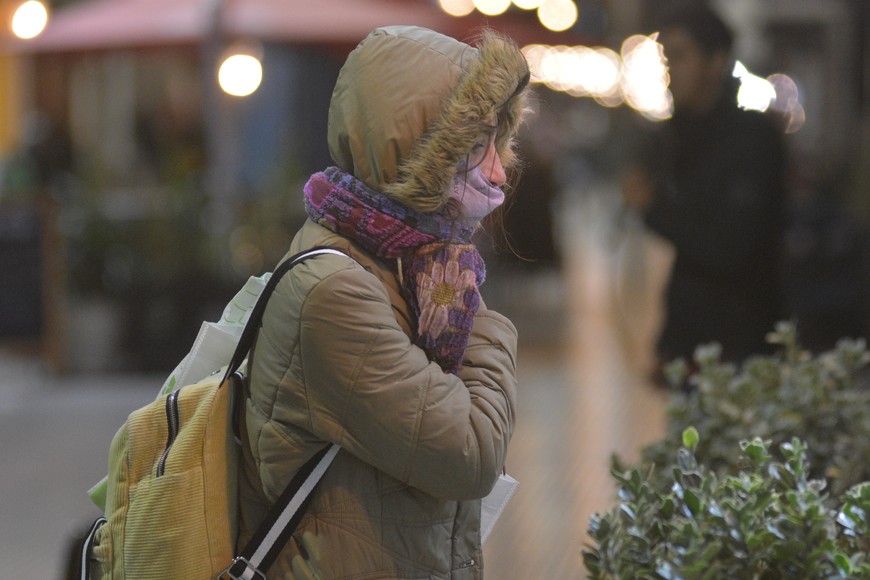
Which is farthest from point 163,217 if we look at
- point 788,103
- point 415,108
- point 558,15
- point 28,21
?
point 415,108

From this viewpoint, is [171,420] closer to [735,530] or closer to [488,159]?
[488,159]

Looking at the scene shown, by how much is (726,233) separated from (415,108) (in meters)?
2.56

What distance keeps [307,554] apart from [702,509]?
0.77 meters

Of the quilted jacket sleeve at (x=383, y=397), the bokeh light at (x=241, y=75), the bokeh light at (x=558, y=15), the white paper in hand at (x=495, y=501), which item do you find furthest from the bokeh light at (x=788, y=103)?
the bokeh light at (x=241, y=75)

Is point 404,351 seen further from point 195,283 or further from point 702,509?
point 195,283

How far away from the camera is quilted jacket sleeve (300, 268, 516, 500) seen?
197 centimetres

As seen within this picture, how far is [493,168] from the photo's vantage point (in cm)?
218

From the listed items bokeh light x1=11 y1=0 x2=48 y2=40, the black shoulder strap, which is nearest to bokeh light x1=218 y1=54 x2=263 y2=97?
bokeh light x1=11 y1=0 x2=48 y2=40

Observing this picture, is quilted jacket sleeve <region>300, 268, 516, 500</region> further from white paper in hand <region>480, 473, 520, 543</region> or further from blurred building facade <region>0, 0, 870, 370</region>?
blurred building facade <region>0, 0, 870, 370</region>

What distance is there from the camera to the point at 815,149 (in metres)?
7.59

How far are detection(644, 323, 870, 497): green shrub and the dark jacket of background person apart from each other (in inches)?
31.2

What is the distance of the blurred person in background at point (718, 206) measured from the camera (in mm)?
4316

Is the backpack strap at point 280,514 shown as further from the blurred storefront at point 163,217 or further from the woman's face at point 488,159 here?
the blurred storefront at point 163,217

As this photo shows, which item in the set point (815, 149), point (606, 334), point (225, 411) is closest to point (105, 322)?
point (606, 334)
